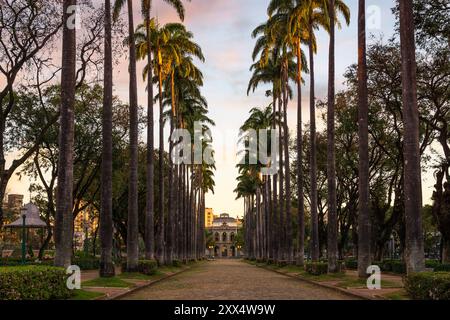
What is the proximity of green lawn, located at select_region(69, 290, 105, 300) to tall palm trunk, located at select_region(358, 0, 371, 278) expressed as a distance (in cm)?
1251

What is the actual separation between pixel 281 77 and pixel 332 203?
22.9 meters

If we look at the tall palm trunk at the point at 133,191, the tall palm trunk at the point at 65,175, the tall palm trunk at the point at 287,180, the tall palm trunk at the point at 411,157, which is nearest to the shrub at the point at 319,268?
the tall palm trunk at the point at 133,191

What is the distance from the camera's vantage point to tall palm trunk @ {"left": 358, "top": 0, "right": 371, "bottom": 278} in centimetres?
2620

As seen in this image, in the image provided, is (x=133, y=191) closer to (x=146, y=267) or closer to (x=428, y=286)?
(x=146, y=267)

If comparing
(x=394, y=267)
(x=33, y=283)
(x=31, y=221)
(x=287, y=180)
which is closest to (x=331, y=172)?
(x=394, y=267)

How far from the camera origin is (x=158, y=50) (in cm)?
4375

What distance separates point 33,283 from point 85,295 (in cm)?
360

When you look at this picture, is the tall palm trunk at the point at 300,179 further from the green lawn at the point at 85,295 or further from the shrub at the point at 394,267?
the green lawn at the point at 85,295

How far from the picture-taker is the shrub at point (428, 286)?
576 inches

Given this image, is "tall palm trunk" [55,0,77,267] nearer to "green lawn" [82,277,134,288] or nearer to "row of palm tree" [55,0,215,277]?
"row of palm tree" [55,0,215,277]

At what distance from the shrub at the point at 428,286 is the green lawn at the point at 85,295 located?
9.47 m

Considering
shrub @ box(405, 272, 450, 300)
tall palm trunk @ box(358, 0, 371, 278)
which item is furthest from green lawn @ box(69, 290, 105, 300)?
tall palm trunk @ box(358, 0, 371, 278)

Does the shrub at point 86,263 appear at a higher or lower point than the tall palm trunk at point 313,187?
lower
